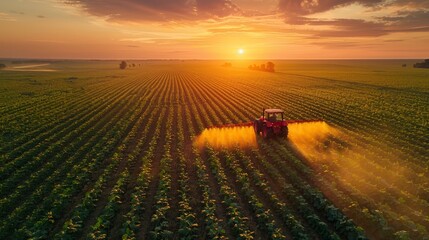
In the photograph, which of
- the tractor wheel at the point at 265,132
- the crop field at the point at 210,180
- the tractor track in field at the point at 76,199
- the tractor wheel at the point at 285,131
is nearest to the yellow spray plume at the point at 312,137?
the crop field at the point at 210,180

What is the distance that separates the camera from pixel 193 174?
15.1 meters

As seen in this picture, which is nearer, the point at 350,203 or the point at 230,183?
the point at 350,203

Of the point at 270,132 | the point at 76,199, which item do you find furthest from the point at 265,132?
the point at 76,199

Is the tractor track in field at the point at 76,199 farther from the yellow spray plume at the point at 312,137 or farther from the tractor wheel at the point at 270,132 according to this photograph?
the yellow spray plume at the point at 312,137

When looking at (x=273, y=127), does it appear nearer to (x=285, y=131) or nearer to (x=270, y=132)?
(x=270, y=132)

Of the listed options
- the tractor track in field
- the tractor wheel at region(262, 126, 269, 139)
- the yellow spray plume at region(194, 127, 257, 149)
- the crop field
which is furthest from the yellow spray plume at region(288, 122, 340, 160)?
the tractor track in field

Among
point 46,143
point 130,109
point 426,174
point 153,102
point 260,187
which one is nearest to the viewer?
point 260,187

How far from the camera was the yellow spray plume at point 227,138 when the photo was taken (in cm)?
1978

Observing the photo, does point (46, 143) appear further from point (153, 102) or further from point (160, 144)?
point (153, 102)

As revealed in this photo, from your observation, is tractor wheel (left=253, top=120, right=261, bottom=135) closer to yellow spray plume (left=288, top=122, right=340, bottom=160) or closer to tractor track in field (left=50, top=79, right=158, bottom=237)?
yellow spray plume (left=288, top=122, right=340, bottom=160)

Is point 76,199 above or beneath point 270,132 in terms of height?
beneath

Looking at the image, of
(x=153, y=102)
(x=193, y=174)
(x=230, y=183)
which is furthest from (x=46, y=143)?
(x=153, y=102)

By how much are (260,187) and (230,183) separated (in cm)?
134

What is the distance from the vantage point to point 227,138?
2117 cm
